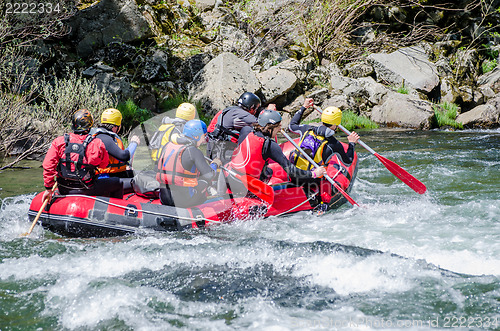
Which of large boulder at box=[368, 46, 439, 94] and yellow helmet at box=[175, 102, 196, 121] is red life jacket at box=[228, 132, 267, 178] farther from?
large boulder at box=[368, 46, 439, 94]

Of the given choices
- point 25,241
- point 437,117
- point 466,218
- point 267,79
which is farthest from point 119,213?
A: point 437,117

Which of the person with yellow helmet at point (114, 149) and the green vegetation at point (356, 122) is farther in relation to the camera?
the green vegetation at point (356, 122)

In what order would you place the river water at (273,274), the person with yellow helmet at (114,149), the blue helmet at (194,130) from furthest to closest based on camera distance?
the person with yellow helmet at (114,149) → the blue helmet at (194,130) → the river water at (273,274)

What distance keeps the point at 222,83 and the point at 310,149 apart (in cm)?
641

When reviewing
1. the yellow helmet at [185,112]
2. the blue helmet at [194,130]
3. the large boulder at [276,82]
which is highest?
the large boulder at [276,82]

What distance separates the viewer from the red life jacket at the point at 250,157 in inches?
194

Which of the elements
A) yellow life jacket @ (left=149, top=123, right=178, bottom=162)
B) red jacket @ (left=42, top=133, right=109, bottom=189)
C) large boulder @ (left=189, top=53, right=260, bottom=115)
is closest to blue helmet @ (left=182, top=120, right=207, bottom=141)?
yellow life jacket @ (left=149, top=123, right=178, bottom=162)

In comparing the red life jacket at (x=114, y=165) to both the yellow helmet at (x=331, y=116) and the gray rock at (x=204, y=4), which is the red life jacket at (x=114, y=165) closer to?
the yellow helmet at (x=331, y=116)

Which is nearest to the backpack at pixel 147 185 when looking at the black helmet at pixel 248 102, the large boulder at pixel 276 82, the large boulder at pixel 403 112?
the black helmet at pixel 248 102

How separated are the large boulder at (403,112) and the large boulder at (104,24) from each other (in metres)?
8.25

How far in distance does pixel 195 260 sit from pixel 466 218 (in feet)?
11.6

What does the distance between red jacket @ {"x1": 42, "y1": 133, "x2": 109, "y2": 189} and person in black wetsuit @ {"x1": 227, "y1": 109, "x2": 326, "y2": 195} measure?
1549mm

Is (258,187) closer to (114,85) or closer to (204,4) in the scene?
(114,85)

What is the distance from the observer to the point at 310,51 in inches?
640
